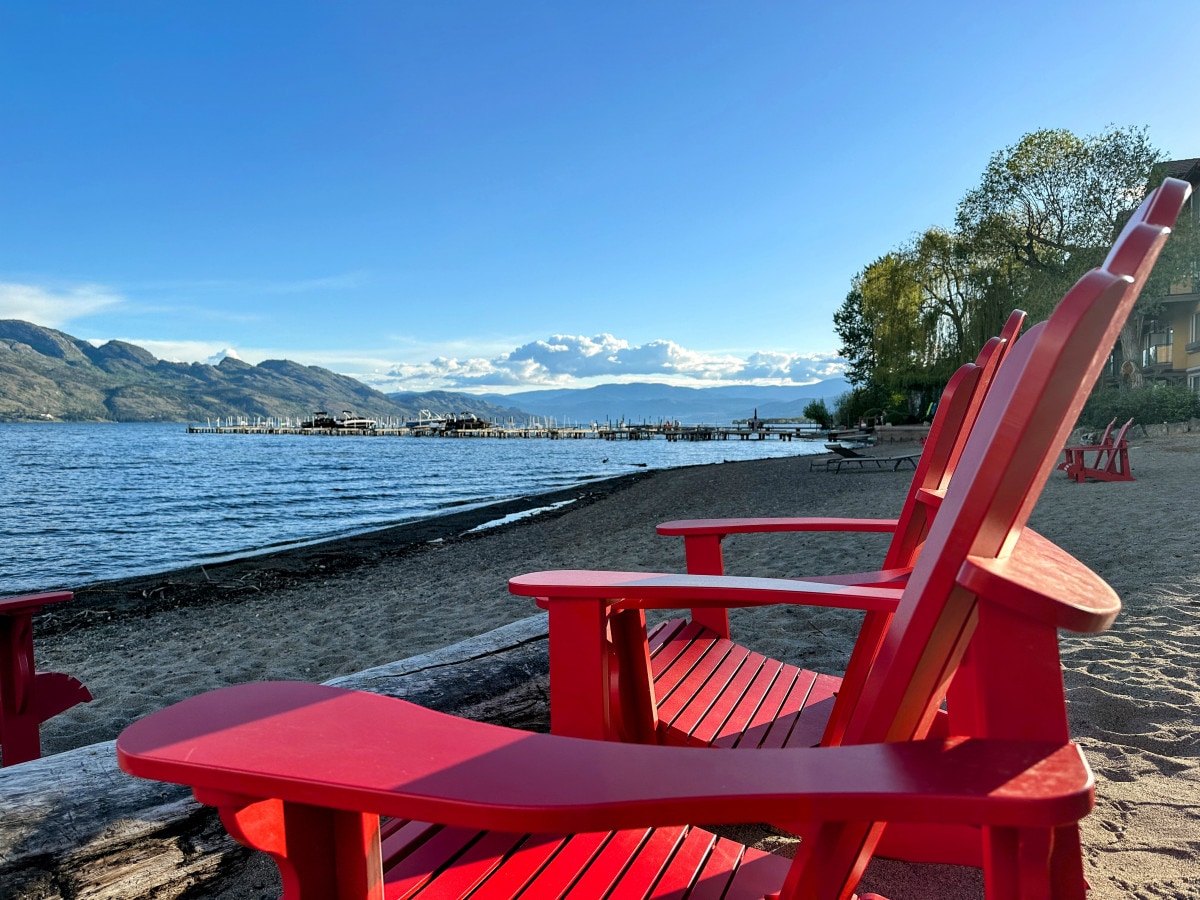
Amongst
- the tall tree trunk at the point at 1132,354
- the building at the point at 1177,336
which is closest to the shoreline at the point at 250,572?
the tall tree trunk at the point at 1132,354

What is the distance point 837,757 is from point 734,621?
4.07 metres

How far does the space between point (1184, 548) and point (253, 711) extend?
285 inches

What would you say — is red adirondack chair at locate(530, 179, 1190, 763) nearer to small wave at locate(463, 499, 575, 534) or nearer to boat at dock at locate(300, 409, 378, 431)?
small wave at locate(463, 499, 575, 534)

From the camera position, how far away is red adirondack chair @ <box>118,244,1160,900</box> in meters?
0.71

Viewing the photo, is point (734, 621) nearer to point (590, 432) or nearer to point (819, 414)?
point (819, 414)

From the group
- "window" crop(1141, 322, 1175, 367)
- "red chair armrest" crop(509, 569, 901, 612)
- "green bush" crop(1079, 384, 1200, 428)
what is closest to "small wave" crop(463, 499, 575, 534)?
"red chair armrest" crop(509, 569, 901, 612)

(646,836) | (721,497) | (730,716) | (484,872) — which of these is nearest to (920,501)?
(730,716)

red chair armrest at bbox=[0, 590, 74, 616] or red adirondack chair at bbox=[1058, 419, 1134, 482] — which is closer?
red chair armrest at bbox=[0, 590, 74, 616]

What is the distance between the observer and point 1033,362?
2.77ft

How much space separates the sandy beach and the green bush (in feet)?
25.7

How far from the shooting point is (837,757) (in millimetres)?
791

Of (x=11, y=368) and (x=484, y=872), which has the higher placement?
(x=11, y=368)

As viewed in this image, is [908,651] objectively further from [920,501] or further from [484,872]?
[920,501]

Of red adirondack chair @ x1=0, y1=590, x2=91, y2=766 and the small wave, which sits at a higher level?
red adirondack chair @ x1=0, y1=590, x2=91, y2=766
